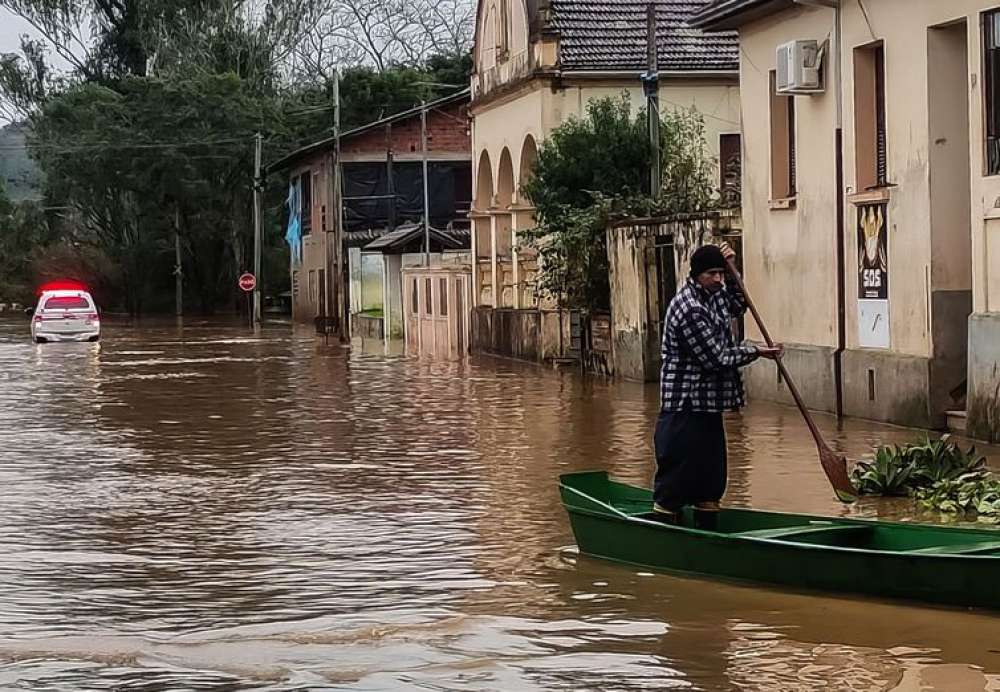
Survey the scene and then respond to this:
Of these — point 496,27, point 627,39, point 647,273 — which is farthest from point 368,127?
point 647,273

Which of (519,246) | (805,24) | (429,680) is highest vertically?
(805,24)

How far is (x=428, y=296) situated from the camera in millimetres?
46031

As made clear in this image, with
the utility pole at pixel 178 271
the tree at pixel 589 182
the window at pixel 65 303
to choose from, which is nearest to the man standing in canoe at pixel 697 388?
the tree at pixel 589 182

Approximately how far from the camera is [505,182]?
41312mm

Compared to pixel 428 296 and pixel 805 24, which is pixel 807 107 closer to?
pixel 805 24

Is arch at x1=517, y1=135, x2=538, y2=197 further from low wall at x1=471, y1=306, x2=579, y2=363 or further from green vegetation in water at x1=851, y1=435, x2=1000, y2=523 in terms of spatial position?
green vegetation in water at x1=851, y1=435, x2=1000, y2=523

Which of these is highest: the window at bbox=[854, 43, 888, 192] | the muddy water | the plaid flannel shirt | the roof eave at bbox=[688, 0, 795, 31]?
the roof eave at bbox=[688, 0, 795, 31]

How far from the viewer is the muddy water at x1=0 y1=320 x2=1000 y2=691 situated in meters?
8.16

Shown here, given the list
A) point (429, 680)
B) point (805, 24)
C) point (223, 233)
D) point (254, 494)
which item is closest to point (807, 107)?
point (805, 24)

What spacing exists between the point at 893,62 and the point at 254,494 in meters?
9.05

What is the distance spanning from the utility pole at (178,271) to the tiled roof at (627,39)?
41.8 m

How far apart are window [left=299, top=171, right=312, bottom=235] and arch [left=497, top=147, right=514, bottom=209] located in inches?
1192

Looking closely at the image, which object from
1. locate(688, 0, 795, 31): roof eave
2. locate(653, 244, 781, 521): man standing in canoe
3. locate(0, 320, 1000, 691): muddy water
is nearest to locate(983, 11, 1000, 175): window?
locate(0, 320, 1000, 691): muddy water

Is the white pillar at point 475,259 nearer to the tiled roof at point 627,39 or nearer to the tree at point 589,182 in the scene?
the tiled roof at point 627,39
